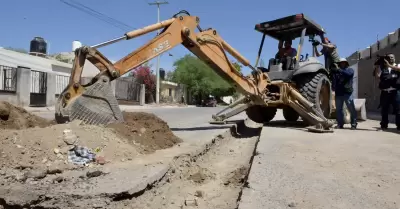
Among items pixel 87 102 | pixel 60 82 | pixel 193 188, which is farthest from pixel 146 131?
pixel 60 82

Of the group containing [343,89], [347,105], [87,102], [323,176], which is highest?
[343,89]

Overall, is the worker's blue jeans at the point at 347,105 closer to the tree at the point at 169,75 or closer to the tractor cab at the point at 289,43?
the tractor cab at the point at 289,43

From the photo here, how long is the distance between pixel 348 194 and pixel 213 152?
3295mm

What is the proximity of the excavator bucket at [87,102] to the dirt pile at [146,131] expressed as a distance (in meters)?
0.22

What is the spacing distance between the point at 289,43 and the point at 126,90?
22.9m

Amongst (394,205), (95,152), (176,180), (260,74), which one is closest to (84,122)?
(95,152)

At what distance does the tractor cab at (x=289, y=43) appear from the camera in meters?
8.09

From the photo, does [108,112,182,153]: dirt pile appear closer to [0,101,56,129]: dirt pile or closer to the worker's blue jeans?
[0,101,56,129]: dirt pile

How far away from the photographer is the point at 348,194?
9.41 ft

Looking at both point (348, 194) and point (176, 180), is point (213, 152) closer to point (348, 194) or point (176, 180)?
point (176, 180)

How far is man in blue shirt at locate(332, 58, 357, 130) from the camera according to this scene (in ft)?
26.5

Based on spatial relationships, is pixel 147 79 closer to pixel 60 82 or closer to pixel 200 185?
pixel 60 82

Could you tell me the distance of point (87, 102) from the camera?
4.86 m

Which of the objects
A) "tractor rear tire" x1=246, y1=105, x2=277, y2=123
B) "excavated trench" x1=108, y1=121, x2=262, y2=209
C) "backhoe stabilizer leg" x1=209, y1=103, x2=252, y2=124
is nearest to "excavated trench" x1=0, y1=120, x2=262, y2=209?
"excavated trench" x1=108, y1=121, x2=262, y2=209
